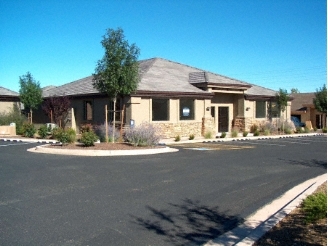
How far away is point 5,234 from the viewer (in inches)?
224

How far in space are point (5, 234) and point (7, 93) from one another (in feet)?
95.6

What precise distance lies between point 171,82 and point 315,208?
66.8 ft

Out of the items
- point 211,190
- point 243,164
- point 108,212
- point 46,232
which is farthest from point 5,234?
point 243,164

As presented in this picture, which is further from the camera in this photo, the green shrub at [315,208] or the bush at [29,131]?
the bush at [29,131]

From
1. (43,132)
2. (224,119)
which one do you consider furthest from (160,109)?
(224,119)

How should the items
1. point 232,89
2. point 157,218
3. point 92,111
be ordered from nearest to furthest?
point 157,218
point 92,111
point 232,89

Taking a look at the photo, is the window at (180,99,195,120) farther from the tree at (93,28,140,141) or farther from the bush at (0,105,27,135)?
the bush at (0,105,27,135)

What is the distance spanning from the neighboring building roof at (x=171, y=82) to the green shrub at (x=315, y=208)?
16224mm

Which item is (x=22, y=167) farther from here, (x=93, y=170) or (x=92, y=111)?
(x=92, y=111)

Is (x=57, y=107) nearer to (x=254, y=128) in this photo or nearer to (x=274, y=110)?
(x=254, y=128)

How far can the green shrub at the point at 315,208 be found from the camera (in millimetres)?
6121

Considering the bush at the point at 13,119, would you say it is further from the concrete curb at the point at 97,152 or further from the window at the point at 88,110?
the concrete curb at the point at 97,152

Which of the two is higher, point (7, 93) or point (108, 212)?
point (7, 93)

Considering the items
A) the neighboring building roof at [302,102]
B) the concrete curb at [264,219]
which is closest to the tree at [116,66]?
the concrete curb at [264,219]
